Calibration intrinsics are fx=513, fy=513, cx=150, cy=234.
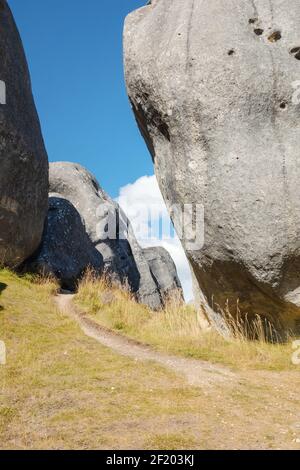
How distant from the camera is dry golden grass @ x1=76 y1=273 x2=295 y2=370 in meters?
7.77

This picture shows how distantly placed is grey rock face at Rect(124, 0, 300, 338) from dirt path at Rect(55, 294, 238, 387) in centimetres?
145

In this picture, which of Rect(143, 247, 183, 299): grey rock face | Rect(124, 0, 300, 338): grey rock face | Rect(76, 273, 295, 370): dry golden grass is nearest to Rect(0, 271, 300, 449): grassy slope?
Rect(76, 273, 295, 370): dry golden grass

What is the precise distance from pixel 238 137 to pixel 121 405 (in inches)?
174

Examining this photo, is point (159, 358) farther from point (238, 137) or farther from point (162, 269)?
point (162, 269)

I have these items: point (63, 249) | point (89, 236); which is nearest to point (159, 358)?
point (63, 249)

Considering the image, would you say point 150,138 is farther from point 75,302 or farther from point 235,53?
point 75,302

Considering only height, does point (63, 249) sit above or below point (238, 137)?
below

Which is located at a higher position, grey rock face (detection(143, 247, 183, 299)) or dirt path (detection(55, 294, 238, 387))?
grey rock face (detection(143, 247, 183, 299))

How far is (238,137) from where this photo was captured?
8.02 meters

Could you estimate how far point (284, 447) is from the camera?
15.5ft

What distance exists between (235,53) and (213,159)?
1749mm

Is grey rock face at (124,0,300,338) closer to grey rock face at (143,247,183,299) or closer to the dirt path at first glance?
the dirt path

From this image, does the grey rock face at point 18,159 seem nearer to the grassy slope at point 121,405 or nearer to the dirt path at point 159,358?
the dirt path at point 159,358
